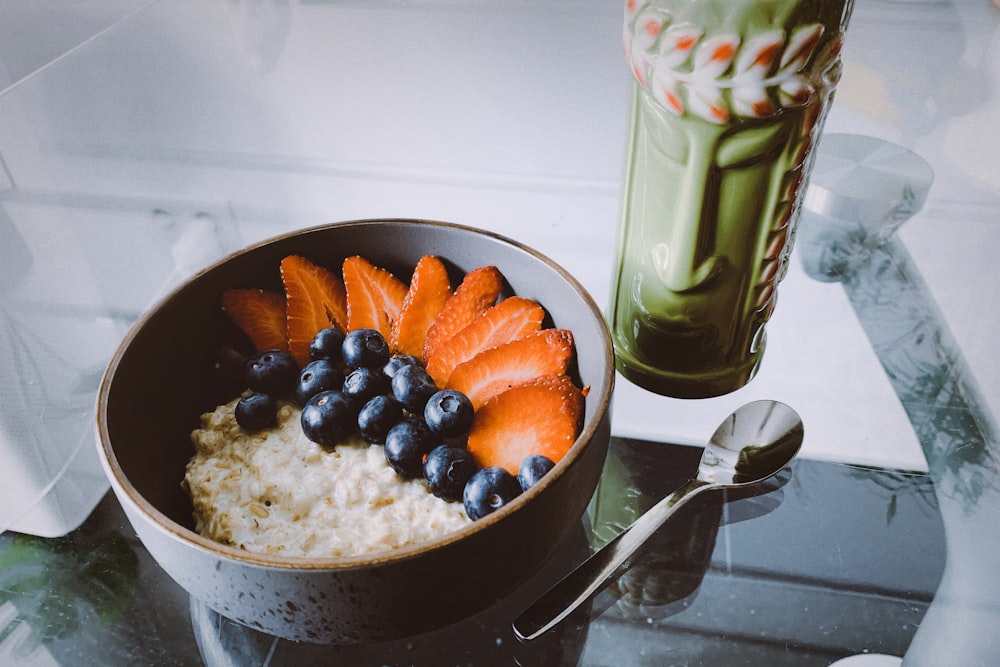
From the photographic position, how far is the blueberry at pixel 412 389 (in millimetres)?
661

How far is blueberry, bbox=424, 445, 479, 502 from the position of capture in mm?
600

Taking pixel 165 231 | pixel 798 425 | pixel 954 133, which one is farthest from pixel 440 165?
pixel 954 133

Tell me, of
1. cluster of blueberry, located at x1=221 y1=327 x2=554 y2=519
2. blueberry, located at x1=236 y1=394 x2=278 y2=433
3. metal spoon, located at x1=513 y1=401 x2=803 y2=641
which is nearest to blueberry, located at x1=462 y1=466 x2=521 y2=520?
cluster of blueberry, located at x1=221 y1=327 x2=554 y2=519

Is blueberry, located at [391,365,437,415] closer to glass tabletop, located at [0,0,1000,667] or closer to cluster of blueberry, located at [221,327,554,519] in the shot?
cluster of blueberry, located at [221,327,554,519]

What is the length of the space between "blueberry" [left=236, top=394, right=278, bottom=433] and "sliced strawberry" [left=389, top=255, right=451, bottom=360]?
0.14 m

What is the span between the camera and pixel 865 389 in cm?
86

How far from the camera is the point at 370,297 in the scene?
2.51 ft

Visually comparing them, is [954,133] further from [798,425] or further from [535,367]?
[535,367]

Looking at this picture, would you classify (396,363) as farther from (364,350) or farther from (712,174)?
(712,174)

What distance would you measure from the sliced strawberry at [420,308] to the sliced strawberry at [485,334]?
5cm

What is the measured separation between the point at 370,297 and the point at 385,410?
0.17 meters

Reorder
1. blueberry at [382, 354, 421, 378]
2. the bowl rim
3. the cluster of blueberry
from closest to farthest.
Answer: the bowl rim, the cluster of blueberry, blueberry at [382, 354, 421, 378]

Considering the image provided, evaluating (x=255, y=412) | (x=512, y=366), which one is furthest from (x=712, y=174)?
(x=255, y=412)

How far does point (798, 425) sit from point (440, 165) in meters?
0.64
